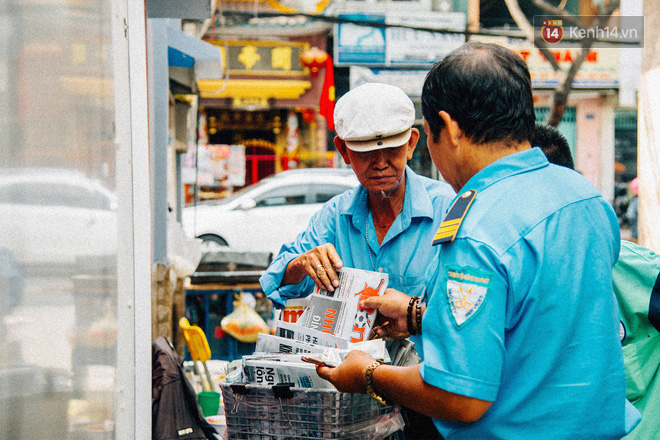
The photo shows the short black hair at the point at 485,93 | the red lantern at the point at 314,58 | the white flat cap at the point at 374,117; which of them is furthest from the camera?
the red lantern at the point at 314,58

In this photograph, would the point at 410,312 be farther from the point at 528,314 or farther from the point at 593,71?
the point at 593,71

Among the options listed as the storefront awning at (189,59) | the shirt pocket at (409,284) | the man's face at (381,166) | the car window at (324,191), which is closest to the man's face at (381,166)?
the man's face at (381,166)

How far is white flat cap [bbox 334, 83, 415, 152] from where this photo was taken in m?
2.07

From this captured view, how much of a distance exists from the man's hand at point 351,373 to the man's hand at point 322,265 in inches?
15.8

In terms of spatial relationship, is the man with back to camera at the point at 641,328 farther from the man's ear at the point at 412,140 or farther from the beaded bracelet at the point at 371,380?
the beaded bracelet at the point at 371,380

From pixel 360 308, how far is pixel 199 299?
487 cm

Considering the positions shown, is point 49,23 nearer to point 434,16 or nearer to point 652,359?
point 652,359

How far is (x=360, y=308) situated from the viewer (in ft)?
6.07

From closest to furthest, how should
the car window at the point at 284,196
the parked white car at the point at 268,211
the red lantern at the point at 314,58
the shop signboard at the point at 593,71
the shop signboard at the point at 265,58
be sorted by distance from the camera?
the parked white car at the point at 268,211 → the car window at the point at 284,196 → the red lantern at the point at 314,58 → the shop signboard at the point at 265,58 → the shop signboard at the point at 593,71

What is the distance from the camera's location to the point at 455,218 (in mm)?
1318

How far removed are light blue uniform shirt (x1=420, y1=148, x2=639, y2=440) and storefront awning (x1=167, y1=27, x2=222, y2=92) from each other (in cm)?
475

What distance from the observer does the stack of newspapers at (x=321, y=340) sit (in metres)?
1.60

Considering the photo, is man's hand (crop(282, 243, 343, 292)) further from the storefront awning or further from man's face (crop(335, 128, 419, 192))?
the storefront awning

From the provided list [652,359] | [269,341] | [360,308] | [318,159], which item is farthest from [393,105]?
[318,159]
